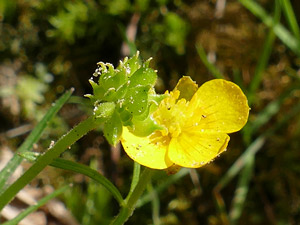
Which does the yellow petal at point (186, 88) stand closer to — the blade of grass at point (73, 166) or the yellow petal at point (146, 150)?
the yellow petal at point (146, 150)

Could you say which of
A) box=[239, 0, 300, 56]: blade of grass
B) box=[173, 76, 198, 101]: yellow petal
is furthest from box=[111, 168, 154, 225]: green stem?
box=[239, 0, 300, 56]: blade of grass

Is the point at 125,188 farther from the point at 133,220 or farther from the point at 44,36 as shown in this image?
the point at 44,36

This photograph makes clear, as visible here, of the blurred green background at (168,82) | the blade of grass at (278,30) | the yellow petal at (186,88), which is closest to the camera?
the yellow petal at (186,88)

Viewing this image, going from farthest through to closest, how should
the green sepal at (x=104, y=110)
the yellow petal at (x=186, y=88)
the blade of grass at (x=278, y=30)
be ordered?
1. the blade of grass at (x=278, y=30)
2. the yellow petal at (x=186, y=88)
3. the green sepal at (x=104, y=110)

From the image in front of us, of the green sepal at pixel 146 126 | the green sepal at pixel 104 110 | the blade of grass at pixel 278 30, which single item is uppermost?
the green sepal at pixel 104 110

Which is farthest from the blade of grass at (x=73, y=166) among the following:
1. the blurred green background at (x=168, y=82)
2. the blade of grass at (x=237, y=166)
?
the blade of grass at (x=237, y=166)

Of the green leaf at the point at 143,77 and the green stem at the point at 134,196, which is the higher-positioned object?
the green leaf at the point at 143,77

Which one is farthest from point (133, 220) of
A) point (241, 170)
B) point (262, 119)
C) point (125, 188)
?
point (262, 119)

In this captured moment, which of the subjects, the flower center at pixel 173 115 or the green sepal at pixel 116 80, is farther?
the flower center at pixel 173 115

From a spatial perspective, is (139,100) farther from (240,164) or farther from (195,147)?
(240,164)
